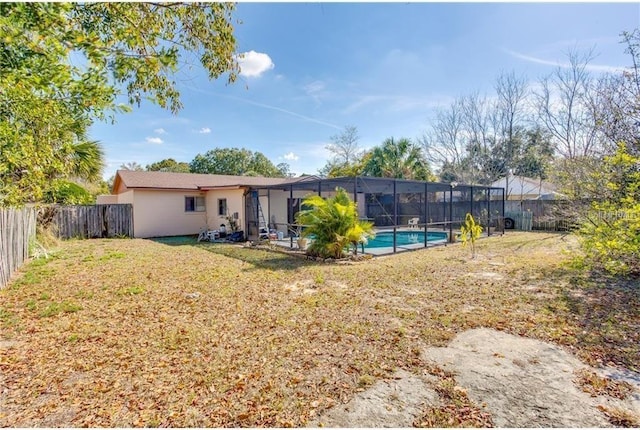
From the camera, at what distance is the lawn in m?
2.76

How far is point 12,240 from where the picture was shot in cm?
690

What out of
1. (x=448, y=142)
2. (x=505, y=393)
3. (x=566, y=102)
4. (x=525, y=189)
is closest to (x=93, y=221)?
(x=505, y=393)

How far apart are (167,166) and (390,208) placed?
3180 centimetres

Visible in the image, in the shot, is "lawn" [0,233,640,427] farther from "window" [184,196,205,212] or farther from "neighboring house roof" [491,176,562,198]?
"neighboring house roof" [491,176,562,198]

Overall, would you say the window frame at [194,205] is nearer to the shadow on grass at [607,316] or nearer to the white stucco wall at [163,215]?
the white stucco wall at [163,215]

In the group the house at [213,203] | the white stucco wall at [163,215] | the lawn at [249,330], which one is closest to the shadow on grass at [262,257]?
the lawn at [249,330]

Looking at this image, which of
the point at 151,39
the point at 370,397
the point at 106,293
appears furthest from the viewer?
the point at 106,293

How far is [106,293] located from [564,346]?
23.9 feet

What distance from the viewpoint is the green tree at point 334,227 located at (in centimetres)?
952

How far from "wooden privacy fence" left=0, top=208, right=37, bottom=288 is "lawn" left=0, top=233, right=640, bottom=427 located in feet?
1.41

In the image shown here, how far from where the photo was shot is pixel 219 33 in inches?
174

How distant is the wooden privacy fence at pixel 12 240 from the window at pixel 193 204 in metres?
8.29

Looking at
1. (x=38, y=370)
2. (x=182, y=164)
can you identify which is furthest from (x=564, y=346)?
(x=182, y=164)

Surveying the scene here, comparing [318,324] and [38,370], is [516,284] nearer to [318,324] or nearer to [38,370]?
[318,324]
